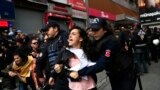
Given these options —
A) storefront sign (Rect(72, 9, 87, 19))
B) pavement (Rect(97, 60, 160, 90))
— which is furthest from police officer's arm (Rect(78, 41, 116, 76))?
storefront sign (Rect(72, 9, 87, 19))

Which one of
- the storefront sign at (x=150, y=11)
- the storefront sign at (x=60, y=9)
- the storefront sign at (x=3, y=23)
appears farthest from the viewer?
the storefront sign at (x=150, y=11)

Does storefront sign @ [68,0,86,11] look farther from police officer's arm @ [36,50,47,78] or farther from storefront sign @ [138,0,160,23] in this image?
police officer's arm @ [36,50,47,78]

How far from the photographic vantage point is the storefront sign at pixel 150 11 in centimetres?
4251

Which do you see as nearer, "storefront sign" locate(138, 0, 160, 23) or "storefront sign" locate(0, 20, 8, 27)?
"storefront sign" locate(0, 20, 8, 27)

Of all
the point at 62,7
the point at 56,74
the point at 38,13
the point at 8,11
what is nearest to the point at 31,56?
the point at 56,74

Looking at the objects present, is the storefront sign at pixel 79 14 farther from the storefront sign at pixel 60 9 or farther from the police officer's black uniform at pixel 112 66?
the police officer's black uniform at pixel 112 66

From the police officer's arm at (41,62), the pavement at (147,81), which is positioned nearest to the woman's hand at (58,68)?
the police officer's arm at (41,62)

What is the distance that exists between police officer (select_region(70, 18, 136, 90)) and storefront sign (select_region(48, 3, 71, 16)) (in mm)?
16122

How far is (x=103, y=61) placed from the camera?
4.77 metres

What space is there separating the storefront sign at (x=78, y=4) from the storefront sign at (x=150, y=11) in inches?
617

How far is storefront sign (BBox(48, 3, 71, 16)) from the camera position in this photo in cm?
2148

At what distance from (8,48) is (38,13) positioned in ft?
27.0

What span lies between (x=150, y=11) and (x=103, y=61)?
39.3 meters

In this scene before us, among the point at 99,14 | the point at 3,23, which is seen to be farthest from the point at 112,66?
the point at 99,14
